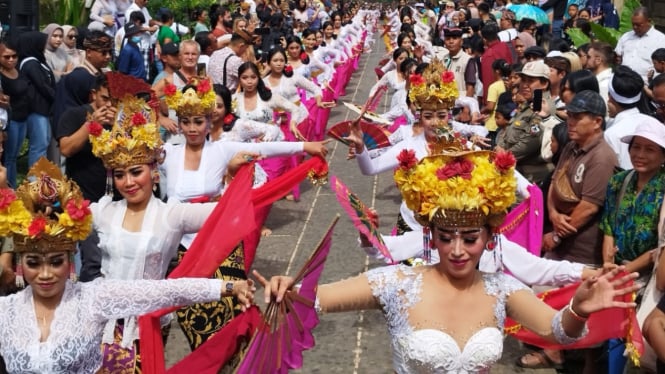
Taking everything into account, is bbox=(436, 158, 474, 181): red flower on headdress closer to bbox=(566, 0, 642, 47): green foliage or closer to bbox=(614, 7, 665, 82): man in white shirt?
bbox=(614, 7, 665, 82): man in white shirt

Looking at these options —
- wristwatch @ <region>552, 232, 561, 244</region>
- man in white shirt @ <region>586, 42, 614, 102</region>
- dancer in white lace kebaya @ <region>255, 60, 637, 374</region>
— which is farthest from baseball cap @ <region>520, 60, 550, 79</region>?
dancer in white lace kebaya @ <region>255, 60, 637, 374</region>

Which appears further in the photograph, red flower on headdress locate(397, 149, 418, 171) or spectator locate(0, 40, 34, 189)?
spectator locate(0, 40, 34, 189)

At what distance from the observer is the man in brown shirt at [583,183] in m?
5.91

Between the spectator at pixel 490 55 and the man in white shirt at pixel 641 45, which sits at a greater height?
the man in white shirt at pixel 641 45

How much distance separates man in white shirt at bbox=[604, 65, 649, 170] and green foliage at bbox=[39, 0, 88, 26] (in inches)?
427

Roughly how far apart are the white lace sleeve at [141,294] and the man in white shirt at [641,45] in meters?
8.11

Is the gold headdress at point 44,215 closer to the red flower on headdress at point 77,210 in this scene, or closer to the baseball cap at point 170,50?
the red flower on headdress at point 77,210

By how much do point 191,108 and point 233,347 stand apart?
7.45 ft

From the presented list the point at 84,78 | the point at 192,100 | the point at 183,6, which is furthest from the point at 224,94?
the point at 183,6

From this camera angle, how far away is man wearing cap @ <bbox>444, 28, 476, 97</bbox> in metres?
12.6

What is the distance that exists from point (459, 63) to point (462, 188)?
29.9 feet

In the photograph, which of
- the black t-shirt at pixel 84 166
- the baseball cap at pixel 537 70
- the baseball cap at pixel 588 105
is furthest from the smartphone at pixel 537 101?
the black t-shirt at pixel 84 166

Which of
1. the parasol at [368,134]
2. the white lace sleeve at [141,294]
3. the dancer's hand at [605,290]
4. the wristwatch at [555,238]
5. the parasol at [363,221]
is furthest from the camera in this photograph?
the parasol at [368,134]

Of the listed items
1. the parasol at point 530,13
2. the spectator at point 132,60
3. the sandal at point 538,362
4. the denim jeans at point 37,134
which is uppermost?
the sandal at point 538,362
